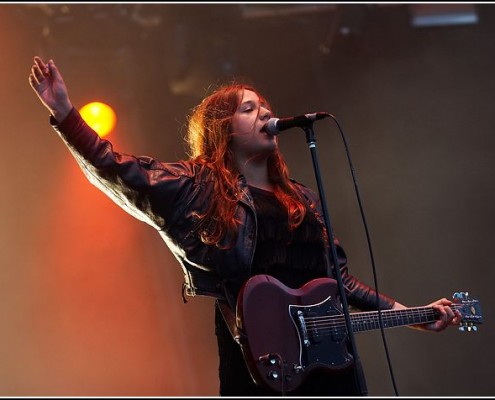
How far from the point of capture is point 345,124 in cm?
347

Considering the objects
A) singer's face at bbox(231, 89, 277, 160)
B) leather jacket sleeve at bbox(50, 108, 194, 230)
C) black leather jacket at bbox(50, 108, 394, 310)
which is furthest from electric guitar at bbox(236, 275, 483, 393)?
singer's face at bbox(231, 89, 277, 160)

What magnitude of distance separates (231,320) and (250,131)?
66 cm

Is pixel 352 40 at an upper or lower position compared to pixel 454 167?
upper

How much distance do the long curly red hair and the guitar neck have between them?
362 mm

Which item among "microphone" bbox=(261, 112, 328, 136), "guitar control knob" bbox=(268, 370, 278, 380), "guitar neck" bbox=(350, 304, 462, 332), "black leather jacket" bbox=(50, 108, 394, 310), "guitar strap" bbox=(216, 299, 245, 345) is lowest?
"guitar control knob" bbox=(268, 370, 278, 380)

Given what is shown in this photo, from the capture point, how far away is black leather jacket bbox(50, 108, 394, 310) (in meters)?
1.82

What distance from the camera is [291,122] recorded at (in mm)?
1815

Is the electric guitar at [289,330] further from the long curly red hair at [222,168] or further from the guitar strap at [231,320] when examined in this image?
the long curly red hair at [222,168]

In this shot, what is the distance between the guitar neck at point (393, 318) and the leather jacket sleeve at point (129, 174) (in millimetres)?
671

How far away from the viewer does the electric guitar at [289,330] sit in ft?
5.61

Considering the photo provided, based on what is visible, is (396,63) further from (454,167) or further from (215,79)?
(215,79)

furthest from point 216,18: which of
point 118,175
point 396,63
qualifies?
point 118,175

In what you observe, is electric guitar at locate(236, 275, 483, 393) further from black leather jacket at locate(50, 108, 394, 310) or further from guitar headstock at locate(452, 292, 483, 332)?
guitar headstock at locate(452, 292, 483, 332)

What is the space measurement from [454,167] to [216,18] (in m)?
1.51
